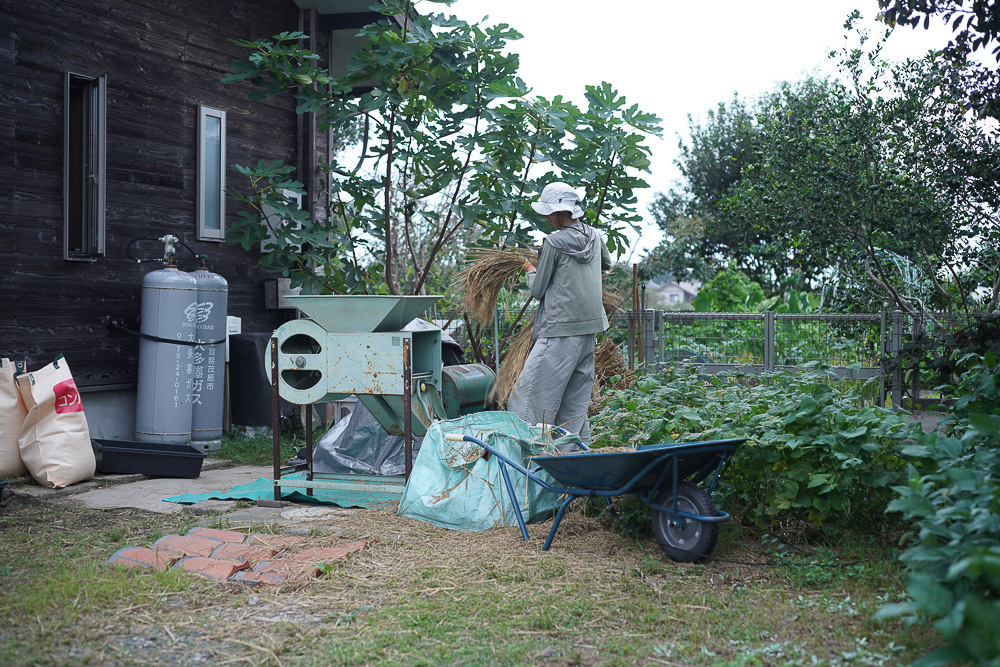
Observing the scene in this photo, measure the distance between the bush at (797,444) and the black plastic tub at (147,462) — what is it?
10.1ft

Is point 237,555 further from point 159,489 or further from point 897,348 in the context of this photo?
point 897,348

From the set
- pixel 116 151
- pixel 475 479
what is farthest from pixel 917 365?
pixel 116 151

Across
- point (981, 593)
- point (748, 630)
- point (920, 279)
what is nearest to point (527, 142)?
point (748, 630)

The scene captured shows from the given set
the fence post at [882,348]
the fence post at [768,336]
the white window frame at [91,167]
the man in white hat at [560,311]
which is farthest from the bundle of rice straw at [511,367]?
the fence post at [882,348]

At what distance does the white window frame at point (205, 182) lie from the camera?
740 cm

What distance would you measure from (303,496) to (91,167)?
344 centimetres

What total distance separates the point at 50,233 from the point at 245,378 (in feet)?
6.73

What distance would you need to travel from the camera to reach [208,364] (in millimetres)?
6707

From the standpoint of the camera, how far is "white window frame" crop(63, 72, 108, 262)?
642 cm

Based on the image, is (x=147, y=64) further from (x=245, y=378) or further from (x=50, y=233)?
(x=245, y=378)

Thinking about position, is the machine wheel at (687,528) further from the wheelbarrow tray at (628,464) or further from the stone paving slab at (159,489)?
the stone paving slab at (159,489)

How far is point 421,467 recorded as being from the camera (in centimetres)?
451

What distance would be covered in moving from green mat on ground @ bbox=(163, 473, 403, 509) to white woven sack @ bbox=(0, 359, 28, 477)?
3.96ft

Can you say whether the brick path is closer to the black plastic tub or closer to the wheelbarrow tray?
the wheelbarrow tray
